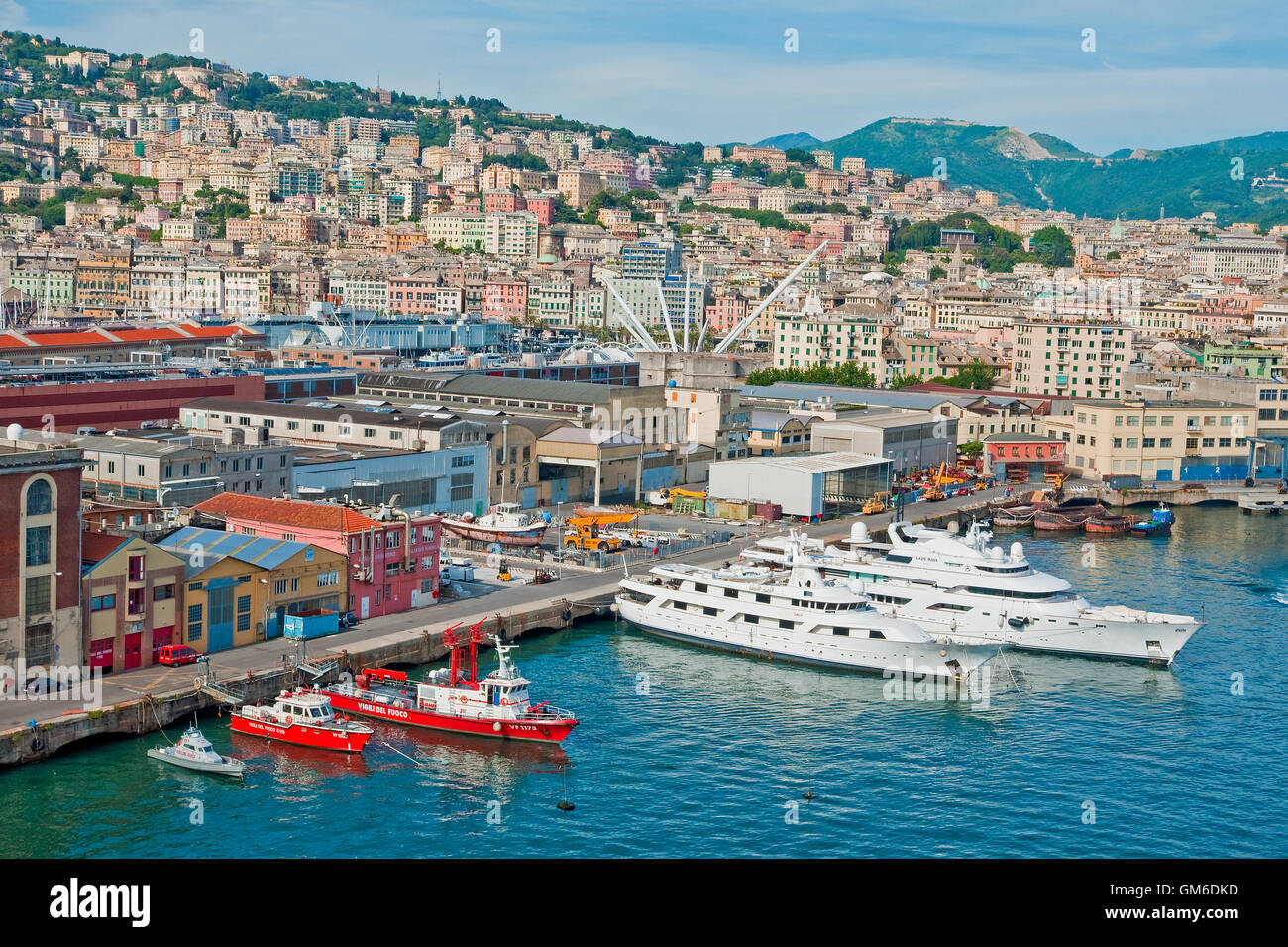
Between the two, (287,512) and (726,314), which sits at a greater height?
(726,314)

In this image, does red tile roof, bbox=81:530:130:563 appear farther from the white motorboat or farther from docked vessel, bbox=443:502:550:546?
docked vessel, bbox=443:502:550:546

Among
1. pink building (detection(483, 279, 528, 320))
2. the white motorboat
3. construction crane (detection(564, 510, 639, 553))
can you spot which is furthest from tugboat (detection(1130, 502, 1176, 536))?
pink building (detection(483, 279, 528, 320))

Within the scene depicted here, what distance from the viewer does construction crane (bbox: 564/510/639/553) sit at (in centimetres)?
2588

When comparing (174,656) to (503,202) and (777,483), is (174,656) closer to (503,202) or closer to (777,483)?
(777,483)

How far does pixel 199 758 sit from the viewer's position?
1442cm

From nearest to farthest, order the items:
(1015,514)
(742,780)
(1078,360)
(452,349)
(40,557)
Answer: (742,780) < (40,557) < (1015,514) < (1078,360) < (452,349)

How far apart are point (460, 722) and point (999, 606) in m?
8.81

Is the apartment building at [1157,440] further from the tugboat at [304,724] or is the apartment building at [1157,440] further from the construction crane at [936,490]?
the tugboat at [304,724]

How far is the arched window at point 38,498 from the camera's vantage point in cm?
1569

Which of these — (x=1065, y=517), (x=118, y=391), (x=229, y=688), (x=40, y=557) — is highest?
(x=118, y=391)

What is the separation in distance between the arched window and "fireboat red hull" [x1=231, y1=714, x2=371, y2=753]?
9.88 ft

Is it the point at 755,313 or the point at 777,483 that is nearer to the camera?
the point at 777,483

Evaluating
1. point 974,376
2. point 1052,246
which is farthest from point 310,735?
point 1052,246

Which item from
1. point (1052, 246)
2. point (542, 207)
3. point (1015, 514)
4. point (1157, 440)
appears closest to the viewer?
point (1015, 514)
